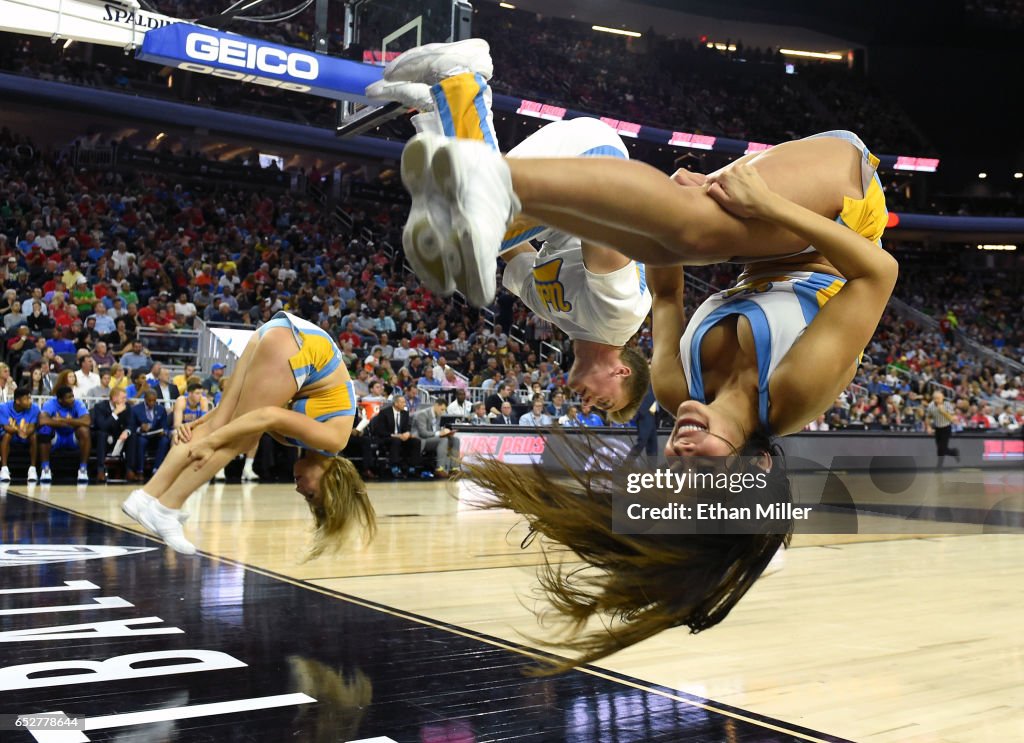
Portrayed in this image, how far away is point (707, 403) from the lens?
2.86 m

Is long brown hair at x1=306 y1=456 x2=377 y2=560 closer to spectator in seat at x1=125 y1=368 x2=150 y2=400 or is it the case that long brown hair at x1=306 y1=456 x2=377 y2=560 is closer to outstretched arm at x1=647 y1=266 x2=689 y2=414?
outstretched arm at x1=647 y1=266 x2=689 y2=414

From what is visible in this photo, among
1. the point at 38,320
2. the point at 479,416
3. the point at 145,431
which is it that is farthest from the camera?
the point at 479,416

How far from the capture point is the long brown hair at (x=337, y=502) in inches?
215

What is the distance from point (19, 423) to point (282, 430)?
24.6 ft

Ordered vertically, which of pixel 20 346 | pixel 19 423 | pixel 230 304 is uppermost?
pixel 230 304

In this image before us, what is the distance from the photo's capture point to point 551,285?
11.6 feet

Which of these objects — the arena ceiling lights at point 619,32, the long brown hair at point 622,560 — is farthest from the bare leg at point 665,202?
the arena ceiling lights at point 619,32

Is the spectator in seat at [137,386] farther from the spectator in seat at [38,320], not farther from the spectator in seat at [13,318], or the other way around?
the spectator in seat at [13,318]

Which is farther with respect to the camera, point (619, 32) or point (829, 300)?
point (619, 32)

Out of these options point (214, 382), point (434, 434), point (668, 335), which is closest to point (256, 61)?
point (214, 382)

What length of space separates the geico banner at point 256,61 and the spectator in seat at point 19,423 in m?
4.47

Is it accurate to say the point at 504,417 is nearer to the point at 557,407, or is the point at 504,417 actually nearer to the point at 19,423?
the point at 557,407

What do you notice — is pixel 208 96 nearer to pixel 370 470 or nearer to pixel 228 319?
pixel 228 319

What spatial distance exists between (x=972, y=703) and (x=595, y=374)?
6.76 ft
